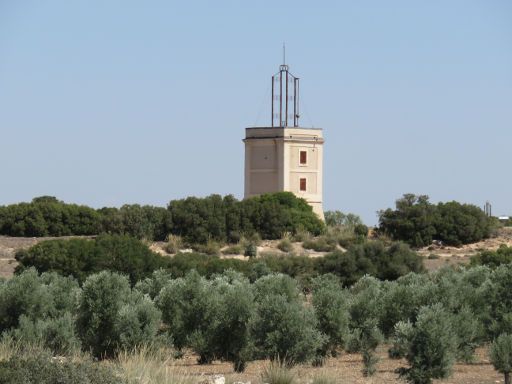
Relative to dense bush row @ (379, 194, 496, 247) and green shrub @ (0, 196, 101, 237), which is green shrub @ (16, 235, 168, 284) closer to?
green shrub @ (0, 196, 101, 237)

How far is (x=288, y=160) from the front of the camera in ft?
178

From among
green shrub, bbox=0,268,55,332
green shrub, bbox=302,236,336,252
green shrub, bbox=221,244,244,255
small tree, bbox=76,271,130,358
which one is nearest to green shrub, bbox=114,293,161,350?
small tree, bbox=76,271,130,358

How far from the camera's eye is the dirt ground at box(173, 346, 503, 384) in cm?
1672

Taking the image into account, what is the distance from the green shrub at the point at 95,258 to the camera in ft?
99.2

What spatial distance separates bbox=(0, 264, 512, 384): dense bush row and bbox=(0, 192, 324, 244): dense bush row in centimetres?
2350

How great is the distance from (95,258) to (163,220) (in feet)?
55.8

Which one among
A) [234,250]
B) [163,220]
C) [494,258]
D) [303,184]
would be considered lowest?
[494,258]

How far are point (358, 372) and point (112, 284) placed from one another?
474 centimetres

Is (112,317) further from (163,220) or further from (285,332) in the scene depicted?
(163,220)

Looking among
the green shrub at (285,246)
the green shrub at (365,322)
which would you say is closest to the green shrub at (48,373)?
the green shrub at (365,322)

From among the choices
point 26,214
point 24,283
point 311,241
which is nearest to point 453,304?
point 24,283

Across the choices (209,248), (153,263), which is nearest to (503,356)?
(153,263)

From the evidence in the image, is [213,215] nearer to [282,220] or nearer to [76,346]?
[282,220]

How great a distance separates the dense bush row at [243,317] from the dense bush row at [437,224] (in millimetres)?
25845
